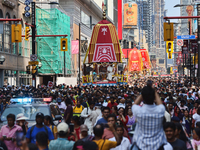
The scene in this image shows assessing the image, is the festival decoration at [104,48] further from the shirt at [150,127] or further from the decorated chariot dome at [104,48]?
the shirt at [150,127]

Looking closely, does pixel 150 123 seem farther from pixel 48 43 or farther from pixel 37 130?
pixel 48 43

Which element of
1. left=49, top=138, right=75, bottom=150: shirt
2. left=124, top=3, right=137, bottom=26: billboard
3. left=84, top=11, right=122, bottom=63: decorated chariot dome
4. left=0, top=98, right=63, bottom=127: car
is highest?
left=124, top=3, right=137, bottom=26: billboard

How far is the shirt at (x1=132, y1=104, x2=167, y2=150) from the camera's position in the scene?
5.46 m

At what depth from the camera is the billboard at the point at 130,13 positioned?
170 m

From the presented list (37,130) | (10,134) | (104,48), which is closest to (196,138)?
(37,130)

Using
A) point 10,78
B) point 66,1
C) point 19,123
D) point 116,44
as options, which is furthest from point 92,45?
point 19,123

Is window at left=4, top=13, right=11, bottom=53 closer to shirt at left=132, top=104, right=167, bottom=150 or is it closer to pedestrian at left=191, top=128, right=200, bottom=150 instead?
pedestrian at left=191, top=128, right=200, bottom=150

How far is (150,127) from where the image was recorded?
216 inches

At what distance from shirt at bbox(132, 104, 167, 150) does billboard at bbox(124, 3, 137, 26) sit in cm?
16567

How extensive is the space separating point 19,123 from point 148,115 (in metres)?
3.46

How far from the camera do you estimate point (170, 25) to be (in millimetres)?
20078

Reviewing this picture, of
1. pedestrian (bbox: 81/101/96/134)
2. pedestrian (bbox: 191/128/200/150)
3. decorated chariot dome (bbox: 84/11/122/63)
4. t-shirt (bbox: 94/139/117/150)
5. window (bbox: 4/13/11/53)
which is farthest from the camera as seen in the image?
decorated chariot dome (bbox: 84/11/122/63)

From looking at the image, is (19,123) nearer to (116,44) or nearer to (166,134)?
(166,134)

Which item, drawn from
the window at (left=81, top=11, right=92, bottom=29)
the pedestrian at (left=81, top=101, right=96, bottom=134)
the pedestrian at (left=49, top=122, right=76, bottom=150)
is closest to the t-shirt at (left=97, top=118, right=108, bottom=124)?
the pedestrian at (left=81, top=101, right=96, bottom=134)
